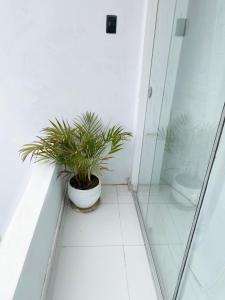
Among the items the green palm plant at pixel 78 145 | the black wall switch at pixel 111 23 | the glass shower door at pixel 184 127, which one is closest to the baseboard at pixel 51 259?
the green palm plant at pixel 78 145

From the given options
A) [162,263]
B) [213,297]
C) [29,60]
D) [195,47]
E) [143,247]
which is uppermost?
[195,47]

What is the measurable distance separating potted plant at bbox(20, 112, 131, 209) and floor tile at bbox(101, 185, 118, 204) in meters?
0.24

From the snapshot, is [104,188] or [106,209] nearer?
[106,209]

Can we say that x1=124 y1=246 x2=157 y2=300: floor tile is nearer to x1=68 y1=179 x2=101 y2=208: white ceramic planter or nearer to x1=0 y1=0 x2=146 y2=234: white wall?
x1=68 y1=179 x2=101 y2=208: white ceramic planter

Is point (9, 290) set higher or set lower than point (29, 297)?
higher

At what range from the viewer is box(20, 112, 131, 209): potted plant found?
1.69m

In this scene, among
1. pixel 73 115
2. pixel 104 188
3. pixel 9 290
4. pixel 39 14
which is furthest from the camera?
pixel 104 188

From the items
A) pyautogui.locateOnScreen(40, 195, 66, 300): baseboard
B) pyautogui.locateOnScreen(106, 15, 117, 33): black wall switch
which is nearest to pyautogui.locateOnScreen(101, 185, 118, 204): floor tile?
pyautogui.locateOnScreen(40, 195, 66, 300): baseboard

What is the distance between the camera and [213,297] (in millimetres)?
876

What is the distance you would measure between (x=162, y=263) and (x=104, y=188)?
98cm

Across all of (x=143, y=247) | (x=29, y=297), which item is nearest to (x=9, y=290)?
(x=29, y=297)

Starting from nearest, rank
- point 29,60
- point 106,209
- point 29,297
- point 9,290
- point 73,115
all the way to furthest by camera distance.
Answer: point 9,290, point 29,297, point 29,60, point 73,115, point 106,209

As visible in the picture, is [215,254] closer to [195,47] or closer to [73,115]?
[195,47]

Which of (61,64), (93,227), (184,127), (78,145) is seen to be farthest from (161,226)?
(61,64)
